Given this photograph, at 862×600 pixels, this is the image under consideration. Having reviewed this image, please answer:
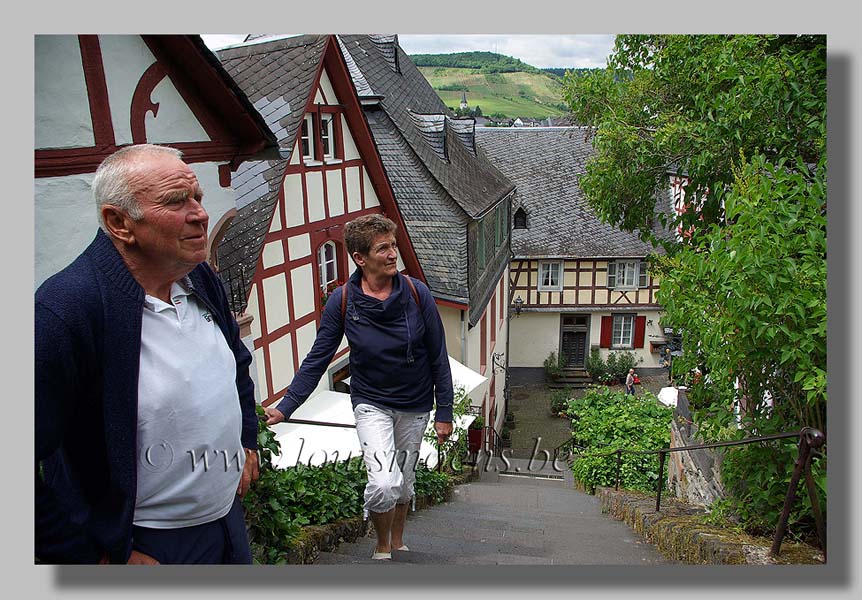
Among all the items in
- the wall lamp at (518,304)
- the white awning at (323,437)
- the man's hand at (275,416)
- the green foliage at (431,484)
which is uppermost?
the wall lamp at (518,304)

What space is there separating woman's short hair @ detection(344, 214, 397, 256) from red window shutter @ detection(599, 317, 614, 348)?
69.8ft

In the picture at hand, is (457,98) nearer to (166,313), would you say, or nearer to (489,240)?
(489,240)

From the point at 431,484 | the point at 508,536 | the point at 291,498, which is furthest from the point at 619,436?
the point at 291,498

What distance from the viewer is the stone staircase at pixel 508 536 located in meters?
4.05

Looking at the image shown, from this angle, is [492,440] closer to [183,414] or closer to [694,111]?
[694,111]

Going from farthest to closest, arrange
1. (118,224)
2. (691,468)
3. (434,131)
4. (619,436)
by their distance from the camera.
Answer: (434,131) → (619,436) → (691,468) → (118,224)

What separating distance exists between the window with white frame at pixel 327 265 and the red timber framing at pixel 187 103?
4652mm

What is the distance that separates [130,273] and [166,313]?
0.53ft

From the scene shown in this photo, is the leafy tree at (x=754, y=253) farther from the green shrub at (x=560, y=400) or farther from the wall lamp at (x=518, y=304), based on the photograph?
the wall lamp at (x=518, y=304)

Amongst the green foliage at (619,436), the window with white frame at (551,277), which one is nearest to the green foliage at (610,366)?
the window with white frame at (551,277)

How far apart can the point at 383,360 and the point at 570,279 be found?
2036 cm

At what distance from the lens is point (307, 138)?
9.71 meters

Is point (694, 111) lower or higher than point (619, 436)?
higher

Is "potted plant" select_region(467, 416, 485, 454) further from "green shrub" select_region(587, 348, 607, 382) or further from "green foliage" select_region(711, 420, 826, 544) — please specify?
"green shrub" select_region(587, 348, 607, 382)
